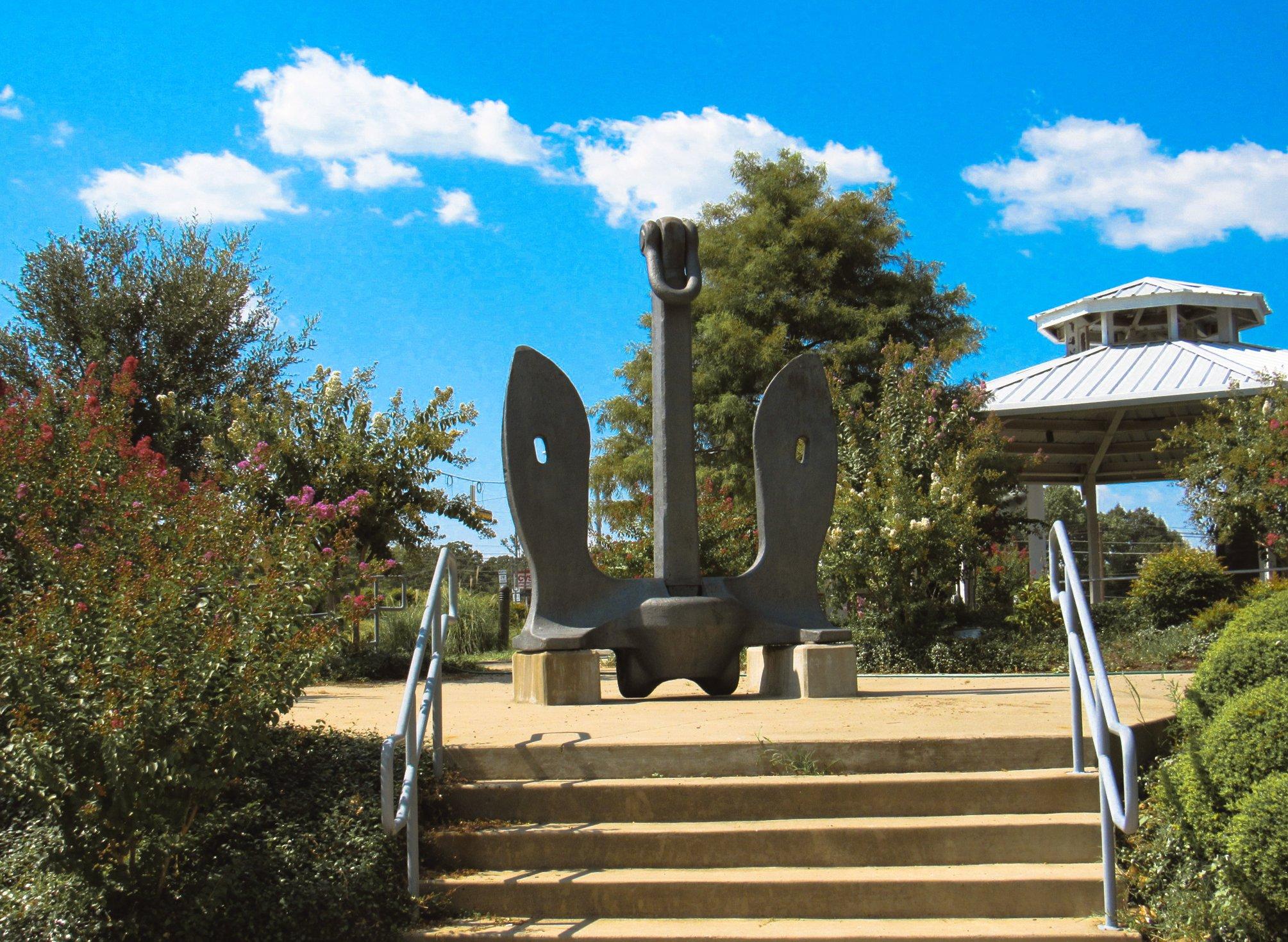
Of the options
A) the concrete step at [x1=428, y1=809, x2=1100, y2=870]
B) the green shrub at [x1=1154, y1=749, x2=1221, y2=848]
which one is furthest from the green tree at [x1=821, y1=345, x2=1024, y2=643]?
the concrete step at [x1=428, y1=809, x2=1100, y2=870]

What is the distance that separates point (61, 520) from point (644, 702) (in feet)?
12.2

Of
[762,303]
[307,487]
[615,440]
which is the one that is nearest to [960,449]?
[762,303]

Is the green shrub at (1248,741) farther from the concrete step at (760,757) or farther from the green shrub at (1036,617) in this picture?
the green shrub at (1036,617)

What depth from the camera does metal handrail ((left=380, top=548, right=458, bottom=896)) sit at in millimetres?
4070

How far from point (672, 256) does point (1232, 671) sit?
4508 mm

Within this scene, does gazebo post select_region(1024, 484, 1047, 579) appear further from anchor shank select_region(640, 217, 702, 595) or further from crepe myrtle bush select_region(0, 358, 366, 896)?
crepe myrtle bush select_region(0, 358, 366, 896)

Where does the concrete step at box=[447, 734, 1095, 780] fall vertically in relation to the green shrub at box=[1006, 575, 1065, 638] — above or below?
below

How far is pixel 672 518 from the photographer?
7.54 m

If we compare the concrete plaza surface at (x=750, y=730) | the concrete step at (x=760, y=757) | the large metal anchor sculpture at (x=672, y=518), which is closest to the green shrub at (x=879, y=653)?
the concrete plaza surface at (x=750, y=730)

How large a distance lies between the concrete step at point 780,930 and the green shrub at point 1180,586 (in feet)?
33.2

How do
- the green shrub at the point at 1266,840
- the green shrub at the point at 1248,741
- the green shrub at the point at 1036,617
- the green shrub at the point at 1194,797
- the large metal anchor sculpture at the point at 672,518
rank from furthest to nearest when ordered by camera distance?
the green shrub at the point at 1036,617
the large metal anchor sculpture at the point at 672,518
the green shrub at the point at 1194,797
the green shrub at the point at 1248,741
the green shrub at the point at 1266,840

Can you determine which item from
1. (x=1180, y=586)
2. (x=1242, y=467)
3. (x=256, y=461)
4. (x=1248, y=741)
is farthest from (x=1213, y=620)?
(x=256, y=461)

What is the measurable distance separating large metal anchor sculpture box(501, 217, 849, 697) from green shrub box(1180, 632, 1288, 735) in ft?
8.79

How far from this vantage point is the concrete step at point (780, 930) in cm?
407
